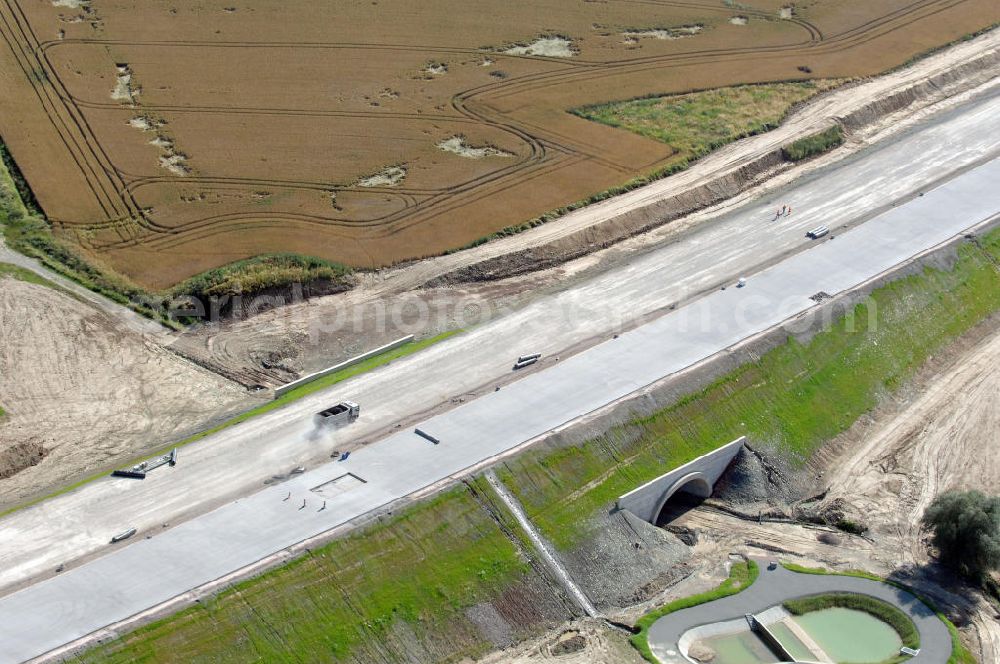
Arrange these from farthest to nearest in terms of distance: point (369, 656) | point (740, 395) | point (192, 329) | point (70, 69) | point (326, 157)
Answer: point (70, 69)
point (326, 157)
point (192, 329)
point (740, 395)
point (369, 656)

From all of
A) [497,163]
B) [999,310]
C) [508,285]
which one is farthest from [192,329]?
[999,310]

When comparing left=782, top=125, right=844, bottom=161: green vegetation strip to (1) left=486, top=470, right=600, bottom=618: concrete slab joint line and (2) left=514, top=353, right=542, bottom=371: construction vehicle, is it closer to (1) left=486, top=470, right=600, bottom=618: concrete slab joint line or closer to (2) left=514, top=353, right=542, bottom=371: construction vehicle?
(2) left=514, top=353, right=542, bottom=371: construction vehicle

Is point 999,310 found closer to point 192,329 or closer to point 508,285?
point 508,285

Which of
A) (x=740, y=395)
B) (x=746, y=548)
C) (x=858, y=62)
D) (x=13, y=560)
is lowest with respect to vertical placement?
(x=13, y=560)

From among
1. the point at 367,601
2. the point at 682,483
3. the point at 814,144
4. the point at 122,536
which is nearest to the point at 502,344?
the point at 682,483

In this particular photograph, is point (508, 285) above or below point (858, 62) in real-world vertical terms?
below

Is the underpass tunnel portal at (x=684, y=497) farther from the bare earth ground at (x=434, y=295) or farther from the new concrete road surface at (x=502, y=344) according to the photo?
the bare earth ground at (x=434, y=295)

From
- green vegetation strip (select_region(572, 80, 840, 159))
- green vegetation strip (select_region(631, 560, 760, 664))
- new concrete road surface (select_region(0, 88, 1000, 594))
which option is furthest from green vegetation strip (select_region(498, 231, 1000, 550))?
green vegetation strip (select_region(572, 80, 840, 159))
